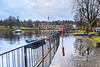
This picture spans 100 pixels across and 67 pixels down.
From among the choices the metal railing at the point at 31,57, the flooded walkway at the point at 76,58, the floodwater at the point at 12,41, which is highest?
the metal railing at the point at 31,57

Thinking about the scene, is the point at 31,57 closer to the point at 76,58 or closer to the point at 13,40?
the point at 76,58

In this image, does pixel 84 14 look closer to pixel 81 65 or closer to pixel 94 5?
pixel 94 5

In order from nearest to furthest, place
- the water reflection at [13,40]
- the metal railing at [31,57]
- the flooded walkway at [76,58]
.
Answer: the metal railing at [31,57] → the flooded walkway at [76,58] → the water reflection at [13,40]

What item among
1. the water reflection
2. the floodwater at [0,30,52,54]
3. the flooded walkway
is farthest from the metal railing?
the water reflection

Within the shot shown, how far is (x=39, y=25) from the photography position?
165 meters

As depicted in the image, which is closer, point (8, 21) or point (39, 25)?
point (8, 21)

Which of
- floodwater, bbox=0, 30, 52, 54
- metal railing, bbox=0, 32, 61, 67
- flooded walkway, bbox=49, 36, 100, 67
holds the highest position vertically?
metal railing, bbox=0, 32, 61, 67

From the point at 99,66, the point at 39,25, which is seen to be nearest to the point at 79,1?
the point at 99,66

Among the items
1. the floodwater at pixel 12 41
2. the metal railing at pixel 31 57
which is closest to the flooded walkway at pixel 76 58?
the metal railing at pixel 31 57

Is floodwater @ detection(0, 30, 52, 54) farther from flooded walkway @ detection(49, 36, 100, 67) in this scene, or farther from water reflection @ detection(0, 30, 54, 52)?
flooded walkway @ detection(49, 36, 100, 67)

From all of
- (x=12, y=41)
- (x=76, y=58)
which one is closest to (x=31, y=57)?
(x=76, y=58)

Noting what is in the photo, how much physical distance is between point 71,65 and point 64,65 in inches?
13.5

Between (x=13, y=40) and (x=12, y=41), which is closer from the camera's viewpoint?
(x=12, y=41)

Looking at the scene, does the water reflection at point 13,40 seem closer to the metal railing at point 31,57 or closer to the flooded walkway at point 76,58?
the metal railing at point 31,57
